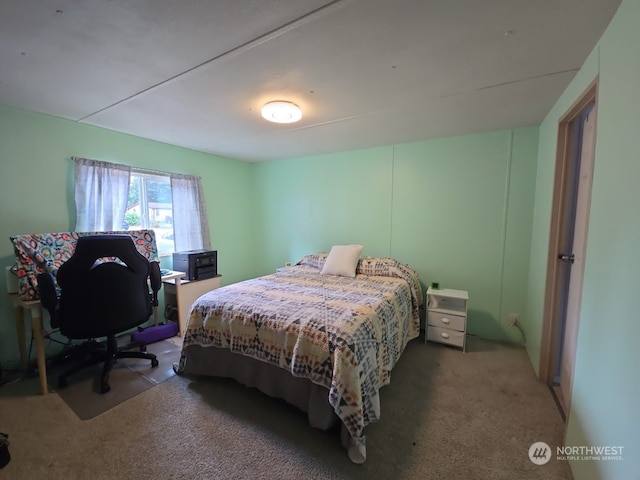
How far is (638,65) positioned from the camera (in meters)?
1.02

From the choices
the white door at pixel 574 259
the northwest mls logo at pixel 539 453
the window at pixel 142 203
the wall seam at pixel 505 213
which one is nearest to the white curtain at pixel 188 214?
the window at pixel 142 203

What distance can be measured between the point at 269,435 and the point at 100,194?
2769 millimetres

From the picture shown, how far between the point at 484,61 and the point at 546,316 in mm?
1933

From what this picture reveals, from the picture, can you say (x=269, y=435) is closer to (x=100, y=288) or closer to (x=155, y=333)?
(x=100, y=288)

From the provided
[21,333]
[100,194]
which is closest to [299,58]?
[100,194]

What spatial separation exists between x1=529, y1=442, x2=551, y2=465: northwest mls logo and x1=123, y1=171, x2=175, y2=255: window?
3866mm

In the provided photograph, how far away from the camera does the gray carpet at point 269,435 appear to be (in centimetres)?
138

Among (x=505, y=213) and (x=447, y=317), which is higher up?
(x=505, y=213)

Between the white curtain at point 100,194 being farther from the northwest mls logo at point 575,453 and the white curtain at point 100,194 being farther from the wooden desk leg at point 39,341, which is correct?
the northwest mls logo at point 575,453

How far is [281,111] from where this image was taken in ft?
6.72

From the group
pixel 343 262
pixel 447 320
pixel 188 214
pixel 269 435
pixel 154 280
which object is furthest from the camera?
pixel 188 214

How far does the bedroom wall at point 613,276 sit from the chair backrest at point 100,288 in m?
2.87

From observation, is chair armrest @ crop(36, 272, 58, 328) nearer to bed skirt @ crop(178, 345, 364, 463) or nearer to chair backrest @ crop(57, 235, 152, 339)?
chair backrest @ crop(57, 235, 152, 339)

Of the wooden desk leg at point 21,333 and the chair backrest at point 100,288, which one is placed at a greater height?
the chair backrest at point 100,288
